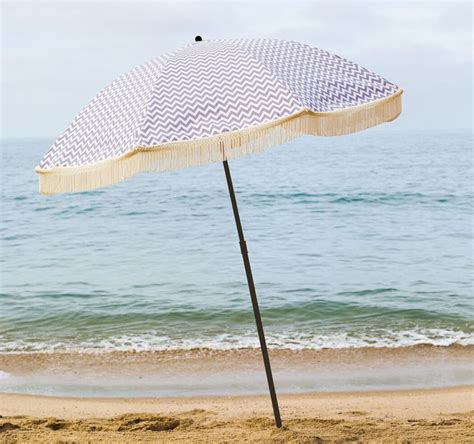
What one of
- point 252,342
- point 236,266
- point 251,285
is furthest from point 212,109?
point 236,266

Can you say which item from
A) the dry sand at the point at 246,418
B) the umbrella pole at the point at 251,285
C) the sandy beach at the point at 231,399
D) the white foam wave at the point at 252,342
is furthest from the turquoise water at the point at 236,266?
the umbrella pole at the point at 251,285

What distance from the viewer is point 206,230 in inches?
584

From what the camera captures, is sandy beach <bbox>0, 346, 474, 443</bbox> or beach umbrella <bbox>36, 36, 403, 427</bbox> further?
sandy beach <bbox>0, 346, 474, 443</bbox>

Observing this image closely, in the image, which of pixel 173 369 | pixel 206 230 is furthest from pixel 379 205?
pixel 173 369

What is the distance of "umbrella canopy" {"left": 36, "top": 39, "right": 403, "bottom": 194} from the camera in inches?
115

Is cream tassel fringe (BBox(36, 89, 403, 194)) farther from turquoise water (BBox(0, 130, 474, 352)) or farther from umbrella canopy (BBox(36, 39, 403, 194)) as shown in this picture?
turquoise water (BBox(0, 130, 474, 352))

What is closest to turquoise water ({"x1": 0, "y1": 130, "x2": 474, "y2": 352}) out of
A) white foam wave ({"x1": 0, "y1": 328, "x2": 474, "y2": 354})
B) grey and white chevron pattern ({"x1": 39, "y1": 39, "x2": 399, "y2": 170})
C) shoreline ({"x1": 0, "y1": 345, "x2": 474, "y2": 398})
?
white foam wave ({"x1": 0, "y1": 328, "x2": 474, "y2": 354})

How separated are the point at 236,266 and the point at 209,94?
7741 mm

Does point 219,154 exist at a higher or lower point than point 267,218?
higher

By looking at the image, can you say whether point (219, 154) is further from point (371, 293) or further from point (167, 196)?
point (167, 196)

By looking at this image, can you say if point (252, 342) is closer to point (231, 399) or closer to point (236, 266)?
point (231, 399)

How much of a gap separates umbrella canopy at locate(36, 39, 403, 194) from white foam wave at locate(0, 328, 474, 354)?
3.81m

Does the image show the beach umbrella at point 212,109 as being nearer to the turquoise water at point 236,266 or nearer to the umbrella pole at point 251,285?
the umbrella pole at point 251,285

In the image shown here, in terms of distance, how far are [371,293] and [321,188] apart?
41.5 ft
